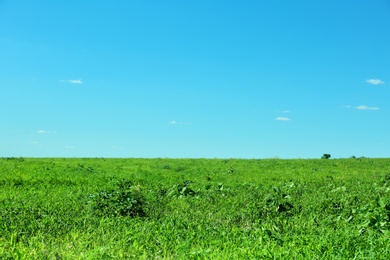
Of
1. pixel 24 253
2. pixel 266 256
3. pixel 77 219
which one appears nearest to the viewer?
pixel 266 256

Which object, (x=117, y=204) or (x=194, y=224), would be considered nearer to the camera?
(x=194, y=224)

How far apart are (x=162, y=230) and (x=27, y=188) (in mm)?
9937

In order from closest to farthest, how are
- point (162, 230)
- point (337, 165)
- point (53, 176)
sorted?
point (162, 230)
point (53, 176)
point (337, 165)

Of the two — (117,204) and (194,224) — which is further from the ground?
(117,204)

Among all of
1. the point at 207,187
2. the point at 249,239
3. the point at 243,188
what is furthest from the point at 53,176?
the point at 249,239

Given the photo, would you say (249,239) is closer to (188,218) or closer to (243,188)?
(188,218)

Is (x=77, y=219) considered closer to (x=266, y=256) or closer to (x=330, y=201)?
(x=266, y=256)

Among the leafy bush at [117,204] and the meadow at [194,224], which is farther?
the leafy bush at [117,204]

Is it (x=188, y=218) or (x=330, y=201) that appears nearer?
(x=188, y=218)

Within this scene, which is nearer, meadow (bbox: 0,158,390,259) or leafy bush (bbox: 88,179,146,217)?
meadow (bbox: 0,158,390,259)

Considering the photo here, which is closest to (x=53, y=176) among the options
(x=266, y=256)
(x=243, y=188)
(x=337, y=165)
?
(x=243, y=188)

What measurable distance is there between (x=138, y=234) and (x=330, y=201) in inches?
257

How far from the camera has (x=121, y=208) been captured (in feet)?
37.2

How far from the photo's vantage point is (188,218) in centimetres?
1128
